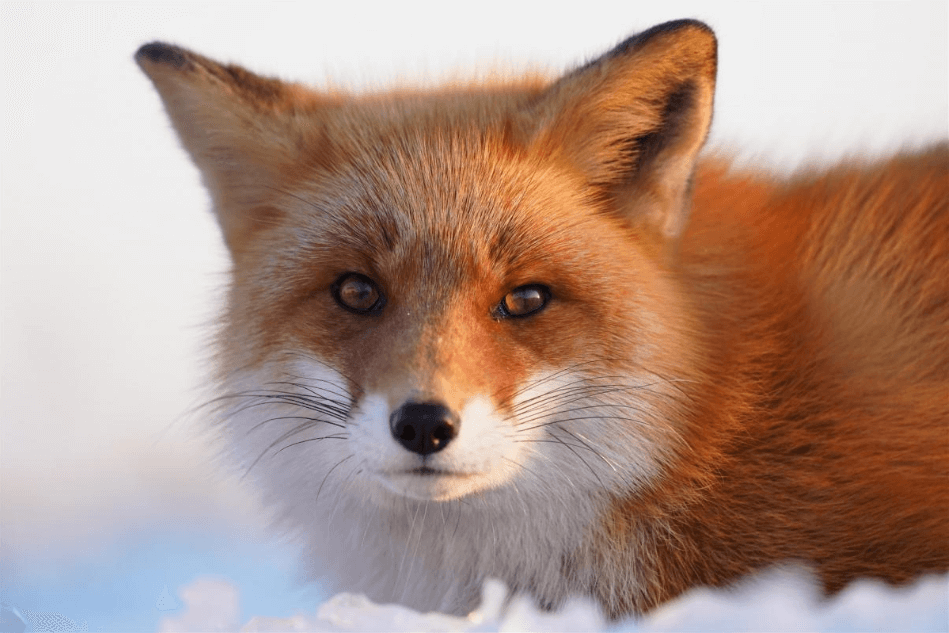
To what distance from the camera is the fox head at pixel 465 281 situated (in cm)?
238

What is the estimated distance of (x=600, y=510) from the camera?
8.46ft

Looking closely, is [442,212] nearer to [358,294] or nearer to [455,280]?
[455,280]

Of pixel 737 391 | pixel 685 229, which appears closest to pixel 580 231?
pixel 685 229

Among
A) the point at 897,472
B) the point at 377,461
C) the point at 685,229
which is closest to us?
the point at 377,461

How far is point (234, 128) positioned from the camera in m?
2.82

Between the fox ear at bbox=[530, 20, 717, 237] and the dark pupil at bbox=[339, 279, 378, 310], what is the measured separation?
0.55 metres

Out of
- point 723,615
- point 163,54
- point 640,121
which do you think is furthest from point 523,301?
point 163,54

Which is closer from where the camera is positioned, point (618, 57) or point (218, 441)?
point (618, 57)

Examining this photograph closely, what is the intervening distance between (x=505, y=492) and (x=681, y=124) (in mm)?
1004

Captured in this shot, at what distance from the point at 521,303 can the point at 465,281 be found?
151 millimetres

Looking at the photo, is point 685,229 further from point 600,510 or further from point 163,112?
point 163,112

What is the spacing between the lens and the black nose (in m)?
2.20

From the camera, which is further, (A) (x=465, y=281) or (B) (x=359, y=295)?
(B) (x=359, y=295)

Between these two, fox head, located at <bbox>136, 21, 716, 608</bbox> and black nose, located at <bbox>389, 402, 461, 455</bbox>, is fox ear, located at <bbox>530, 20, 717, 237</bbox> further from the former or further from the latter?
black nose, located at <bbox>389, 402, 461, 455</bbox>
